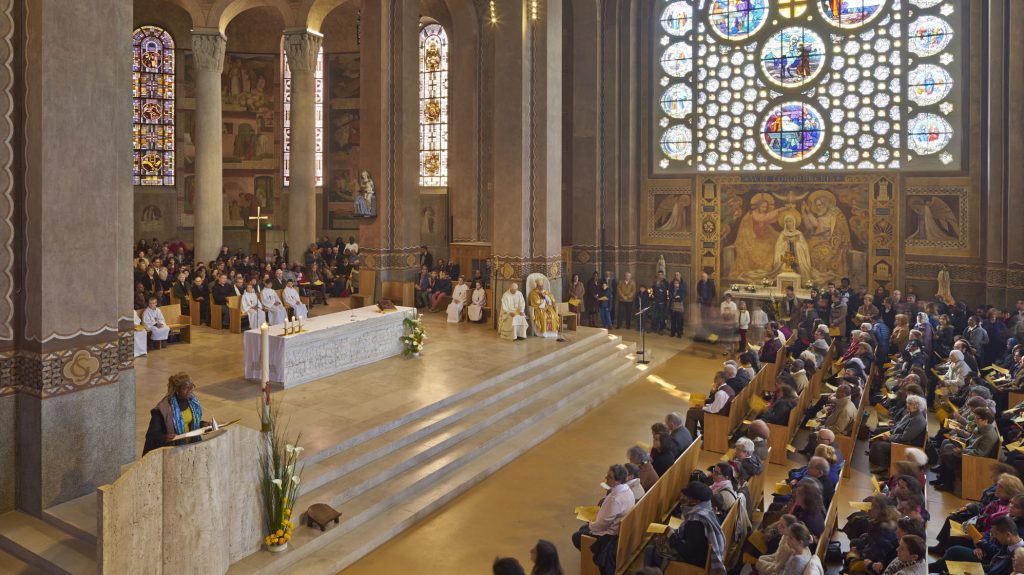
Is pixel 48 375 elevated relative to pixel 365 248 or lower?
lower

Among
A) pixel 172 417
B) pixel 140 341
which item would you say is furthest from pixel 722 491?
pixel 140 341

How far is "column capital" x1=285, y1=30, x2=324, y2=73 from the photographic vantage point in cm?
2169

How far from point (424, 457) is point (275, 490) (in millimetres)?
2808

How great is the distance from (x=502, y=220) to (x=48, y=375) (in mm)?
10800

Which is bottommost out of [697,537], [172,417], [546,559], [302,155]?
[697,537]

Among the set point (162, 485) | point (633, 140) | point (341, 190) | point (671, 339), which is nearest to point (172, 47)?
point (341, 190)

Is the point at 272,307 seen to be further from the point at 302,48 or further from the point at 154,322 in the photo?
the point at 302,48

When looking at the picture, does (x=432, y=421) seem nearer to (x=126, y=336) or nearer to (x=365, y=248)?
(x=126, y=336)

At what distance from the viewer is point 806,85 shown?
20.6 metres

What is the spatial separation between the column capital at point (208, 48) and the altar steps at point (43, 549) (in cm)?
1657

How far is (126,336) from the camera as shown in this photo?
8422mm

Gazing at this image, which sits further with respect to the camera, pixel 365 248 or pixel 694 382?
pixel 365 248

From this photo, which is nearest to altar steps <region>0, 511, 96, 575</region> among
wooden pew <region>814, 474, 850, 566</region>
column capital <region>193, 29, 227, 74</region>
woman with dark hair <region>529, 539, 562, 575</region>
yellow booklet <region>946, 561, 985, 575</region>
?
woman with dark hair <region>529, 539, 562, 575</region>

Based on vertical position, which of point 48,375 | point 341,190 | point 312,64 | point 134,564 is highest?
point 312,64
